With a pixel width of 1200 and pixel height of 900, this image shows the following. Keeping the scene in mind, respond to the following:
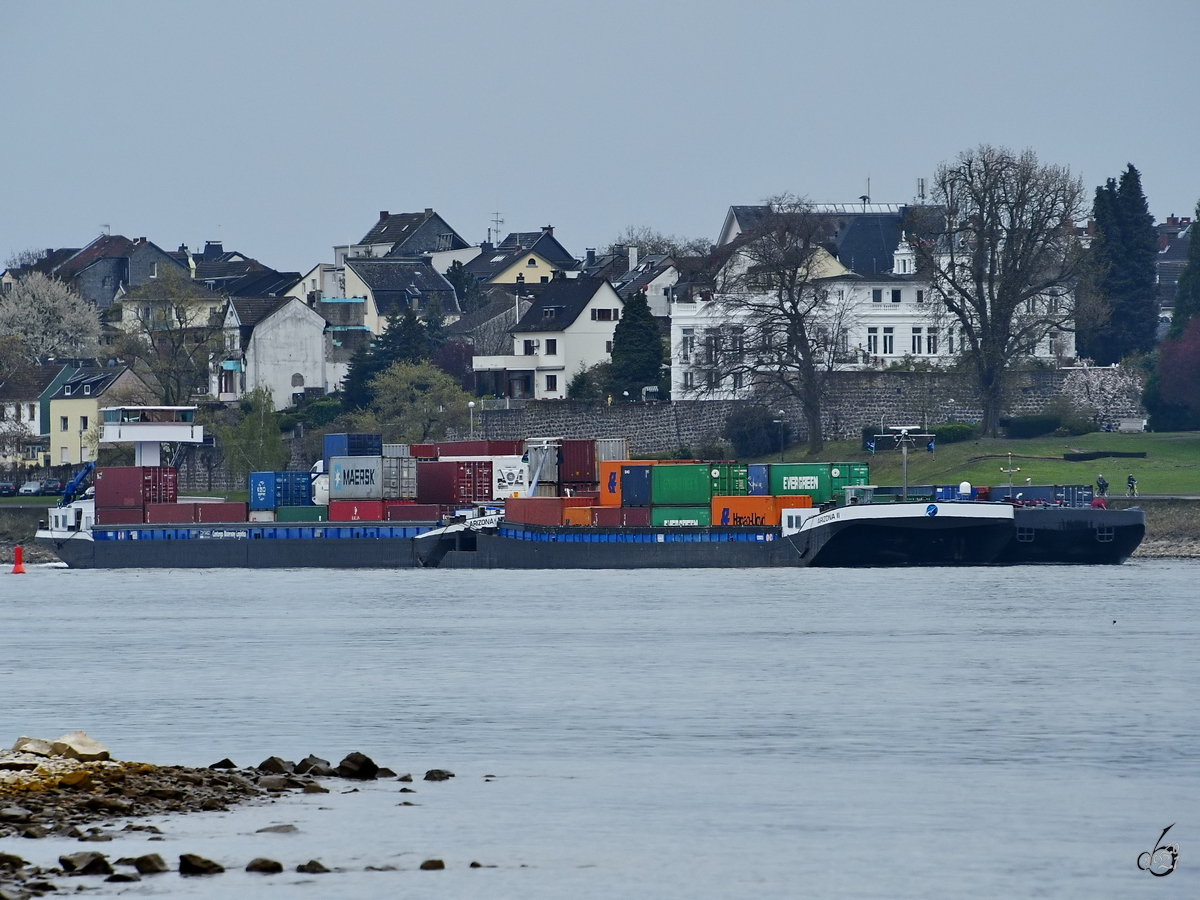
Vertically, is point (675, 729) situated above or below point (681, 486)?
below

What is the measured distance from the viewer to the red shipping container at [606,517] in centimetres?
6650

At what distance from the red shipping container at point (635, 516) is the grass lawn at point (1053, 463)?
575 inches

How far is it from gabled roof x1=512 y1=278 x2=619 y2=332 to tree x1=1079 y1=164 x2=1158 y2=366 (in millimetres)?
27979

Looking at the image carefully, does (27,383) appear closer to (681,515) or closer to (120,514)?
(120,514)

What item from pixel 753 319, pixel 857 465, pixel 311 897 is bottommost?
pixel 311 897

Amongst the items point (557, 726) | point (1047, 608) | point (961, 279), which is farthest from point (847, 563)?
point (557, 726)

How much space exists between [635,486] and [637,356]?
35.2 m

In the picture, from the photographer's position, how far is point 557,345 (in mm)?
110562

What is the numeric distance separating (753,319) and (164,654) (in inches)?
2051

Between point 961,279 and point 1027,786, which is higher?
point 961,279

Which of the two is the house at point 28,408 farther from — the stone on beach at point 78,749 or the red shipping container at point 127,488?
the stone on beach at point 78,749

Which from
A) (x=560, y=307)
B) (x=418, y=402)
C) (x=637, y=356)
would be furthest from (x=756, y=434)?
(x=560, y=307)

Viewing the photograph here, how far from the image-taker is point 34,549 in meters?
87.5

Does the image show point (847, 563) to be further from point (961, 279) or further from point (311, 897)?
point (311, 897)
